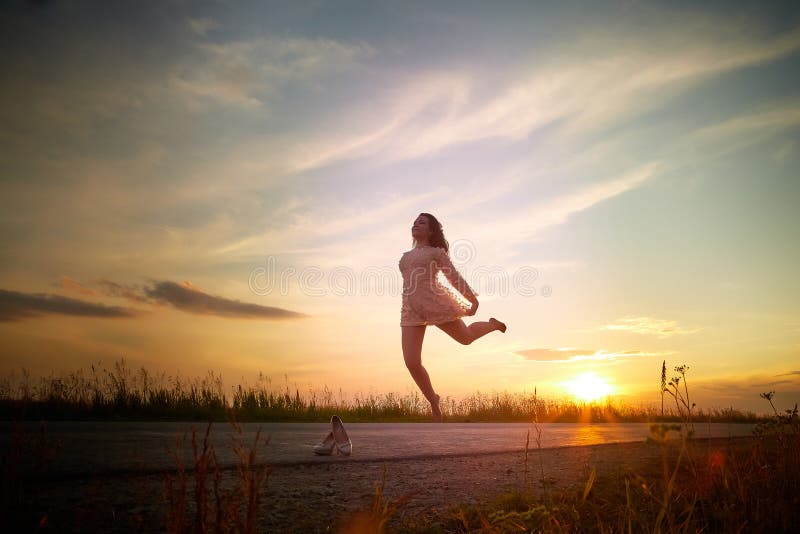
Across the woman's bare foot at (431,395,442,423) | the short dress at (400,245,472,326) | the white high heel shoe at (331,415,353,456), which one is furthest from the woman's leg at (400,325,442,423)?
the white high heel shoe at (331,415,353,456)

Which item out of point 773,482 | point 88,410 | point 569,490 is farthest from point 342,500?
point 88,410

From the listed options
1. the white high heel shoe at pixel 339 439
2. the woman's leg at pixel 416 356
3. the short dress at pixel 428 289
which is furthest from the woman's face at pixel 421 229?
the white high heel shoe at pixel 339 439

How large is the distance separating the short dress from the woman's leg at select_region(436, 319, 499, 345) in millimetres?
148

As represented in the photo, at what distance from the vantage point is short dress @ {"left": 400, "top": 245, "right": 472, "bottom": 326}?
29.7 feet

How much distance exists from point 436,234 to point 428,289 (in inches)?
40.6

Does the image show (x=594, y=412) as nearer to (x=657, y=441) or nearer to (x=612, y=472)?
(x=612, y=472)

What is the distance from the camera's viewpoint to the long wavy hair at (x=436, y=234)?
948 centimetres

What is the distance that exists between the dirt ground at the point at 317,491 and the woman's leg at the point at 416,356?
3.65 m

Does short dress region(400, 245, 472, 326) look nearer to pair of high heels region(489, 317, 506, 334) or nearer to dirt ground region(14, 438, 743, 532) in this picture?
pair of high heels region(489, 317, 506, 334)

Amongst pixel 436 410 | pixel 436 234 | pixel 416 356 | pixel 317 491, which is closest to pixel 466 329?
pixel 416 356

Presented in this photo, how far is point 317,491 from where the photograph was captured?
3422 mm

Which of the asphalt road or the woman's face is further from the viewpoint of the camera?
the woman's face

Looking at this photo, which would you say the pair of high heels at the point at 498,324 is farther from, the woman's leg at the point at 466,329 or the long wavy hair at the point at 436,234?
the long wavy hair at the point at 436,234

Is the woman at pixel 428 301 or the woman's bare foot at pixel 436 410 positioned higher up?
the woman at pixel 428 301
